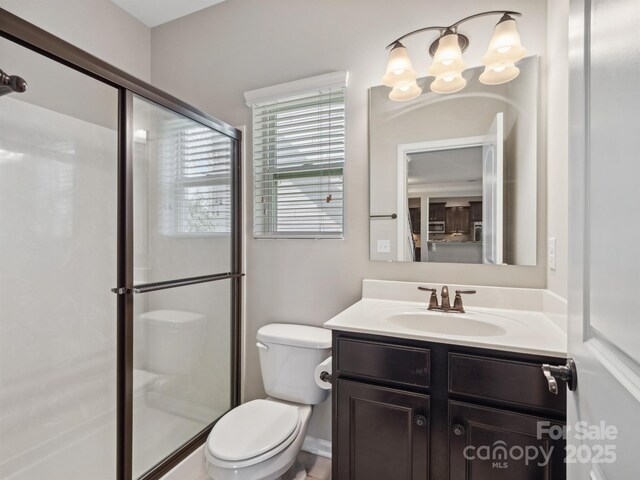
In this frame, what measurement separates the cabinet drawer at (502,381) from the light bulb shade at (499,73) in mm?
1175

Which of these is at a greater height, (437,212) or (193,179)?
(193,179)

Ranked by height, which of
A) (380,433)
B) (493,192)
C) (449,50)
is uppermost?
(449,50)

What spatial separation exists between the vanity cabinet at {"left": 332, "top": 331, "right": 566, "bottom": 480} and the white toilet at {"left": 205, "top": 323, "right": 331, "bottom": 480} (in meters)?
0.25

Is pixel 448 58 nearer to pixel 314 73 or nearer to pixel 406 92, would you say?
pixel 406 92

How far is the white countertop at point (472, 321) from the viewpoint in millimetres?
1038

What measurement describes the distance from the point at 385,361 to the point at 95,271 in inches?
52.7

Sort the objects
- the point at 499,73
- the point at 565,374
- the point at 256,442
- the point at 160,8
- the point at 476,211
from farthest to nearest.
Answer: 1. the point at 160,8
2. the point at 476,211
3. the point at 499,73
4. the point at 256,442
5. the point at 565,374

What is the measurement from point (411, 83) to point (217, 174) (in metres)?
1.14

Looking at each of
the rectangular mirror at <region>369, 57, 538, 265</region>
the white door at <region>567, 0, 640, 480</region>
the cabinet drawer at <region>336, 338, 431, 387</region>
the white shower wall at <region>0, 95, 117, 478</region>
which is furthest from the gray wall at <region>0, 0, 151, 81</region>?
the white door at <region>567, 0, 640, 480</region>

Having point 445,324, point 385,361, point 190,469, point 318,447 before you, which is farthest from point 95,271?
point 445,324

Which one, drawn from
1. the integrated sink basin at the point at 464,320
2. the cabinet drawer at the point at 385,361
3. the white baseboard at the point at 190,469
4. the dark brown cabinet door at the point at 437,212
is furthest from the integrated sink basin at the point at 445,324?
the white baseboard at the point at 190,469

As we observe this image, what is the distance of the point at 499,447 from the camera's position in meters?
1.03

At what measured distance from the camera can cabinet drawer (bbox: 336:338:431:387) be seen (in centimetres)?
114

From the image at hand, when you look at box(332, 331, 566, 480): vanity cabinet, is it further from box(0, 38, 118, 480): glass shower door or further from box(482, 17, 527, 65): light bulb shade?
box(482, 17, 527, 65): light bulb shade
